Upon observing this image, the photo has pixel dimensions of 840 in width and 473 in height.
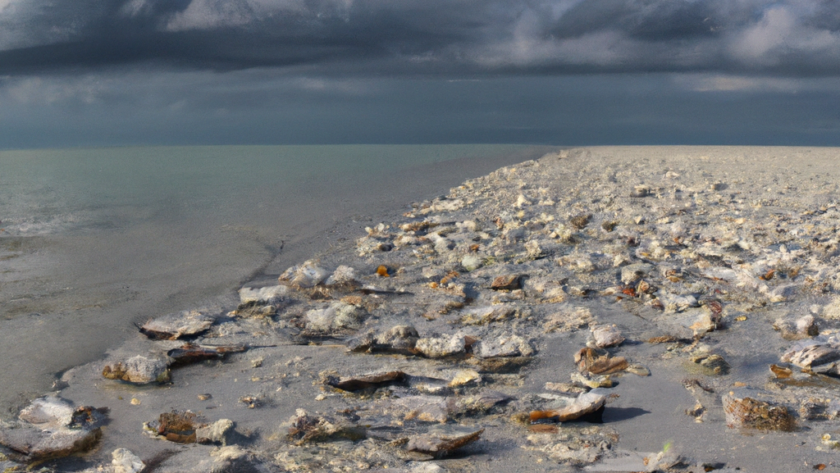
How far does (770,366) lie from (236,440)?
2870 millimetres

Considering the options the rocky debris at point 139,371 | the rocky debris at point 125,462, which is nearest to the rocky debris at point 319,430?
the rocky debris at point 125,462

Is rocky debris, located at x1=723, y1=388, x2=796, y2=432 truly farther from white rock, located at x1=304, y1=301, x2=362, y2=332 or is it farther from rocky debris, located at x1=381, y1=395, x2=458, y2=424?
white rock, located at x1=304, y1=301, x2=362, y2=332

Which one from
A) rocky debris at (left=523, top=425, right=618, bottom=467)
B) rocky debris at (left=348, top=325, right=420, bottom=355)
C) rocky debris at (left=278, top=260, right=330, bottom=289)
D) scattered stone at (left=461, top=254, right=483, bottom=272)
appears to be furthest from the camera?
scattered stone at (left=461, top=254, right=483, bottom=272)

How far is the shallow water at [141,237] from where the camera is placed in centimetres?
399

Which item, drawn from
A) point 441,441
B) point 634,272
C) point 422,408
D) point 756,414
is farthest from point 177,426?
point 634,272

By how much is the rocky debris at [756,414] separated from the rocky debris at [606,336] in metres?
0.91

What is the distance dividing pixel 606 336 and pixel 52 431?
3.08 meters

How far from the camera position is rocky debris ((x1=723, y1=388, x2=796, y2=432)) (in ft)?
7.71

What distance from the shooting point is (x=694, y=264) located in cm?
508

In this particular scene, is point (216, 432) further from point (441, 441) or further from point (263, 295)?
point (263, 295)

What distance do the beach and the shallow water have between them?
0.15 ft

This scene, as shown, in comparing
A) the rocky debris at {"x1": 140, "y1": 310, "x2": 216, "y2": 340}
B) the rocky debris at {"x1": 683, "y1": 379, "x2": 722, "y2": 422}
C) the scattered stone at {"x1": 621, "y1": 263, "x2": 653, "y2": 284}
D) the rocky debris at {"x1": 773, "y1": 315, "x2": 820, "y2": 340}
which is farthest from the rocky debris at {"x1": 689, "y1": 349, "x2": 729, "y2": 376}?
the rocky debris at {"x1": 140, "y1": 310, "x2": 216, "y2": 340}

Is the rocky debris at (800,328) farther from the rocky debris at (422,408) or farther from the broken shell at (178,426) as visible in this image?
the broken shell at (178,426)

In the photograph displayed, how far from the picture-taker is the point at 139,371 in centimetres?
316
